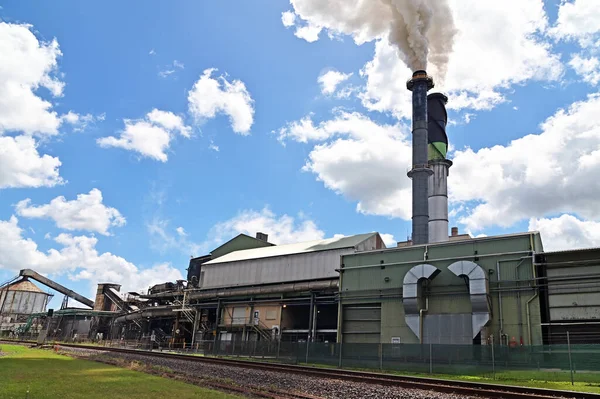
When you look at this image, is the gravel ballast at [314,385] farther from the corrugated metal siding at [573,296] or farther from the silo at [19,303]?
the silo at [19,303]

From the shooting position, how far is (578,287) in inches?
1069

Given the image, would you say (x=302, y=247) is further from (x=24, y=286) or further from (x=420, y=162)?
(x=24, y=286)

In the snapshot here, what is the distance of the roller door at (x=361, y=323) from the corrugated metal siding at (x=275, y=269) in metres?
6.02

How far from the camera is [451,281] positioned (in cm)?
3122

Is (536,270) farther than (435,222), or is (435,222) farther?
(435,222)

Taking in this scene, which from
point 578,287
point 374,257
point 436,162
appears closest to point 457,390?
point 578,287

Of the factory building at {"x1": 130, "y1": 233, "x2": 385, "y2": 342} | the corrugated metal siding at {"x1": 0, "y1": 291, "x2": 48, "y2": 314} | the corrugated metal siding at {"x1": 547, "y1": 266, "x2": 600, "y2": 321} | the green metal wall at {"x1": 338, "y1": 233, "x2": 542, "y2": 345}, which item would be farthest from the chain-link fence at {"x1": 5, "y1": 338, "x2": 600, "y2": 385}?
the corrugated metal siding at {"x1": 0, "y1": 291, "x2": 48, "y2": 314}

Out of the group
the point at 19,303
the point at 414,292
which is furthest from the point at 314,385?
the point at 19,303

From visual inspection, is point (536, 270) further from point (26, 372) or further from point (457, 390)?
point (26, 372)

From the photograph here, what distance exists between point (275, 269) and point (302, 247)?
143 inches

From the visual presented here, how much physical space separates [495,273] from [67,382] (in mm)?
25306

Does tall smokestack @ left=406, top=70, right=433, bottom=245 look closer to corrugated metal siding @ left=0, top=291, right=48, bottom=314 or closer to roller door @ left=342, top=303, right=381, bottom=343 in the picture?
roller door @ left=342, top=303, right=381, bottom=343

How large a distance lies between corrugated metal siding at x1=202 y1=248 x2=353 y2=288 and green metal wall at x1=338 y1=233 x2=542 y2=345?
5.10 m

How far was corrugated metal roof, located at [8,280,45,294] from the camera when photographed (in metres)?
85.2
